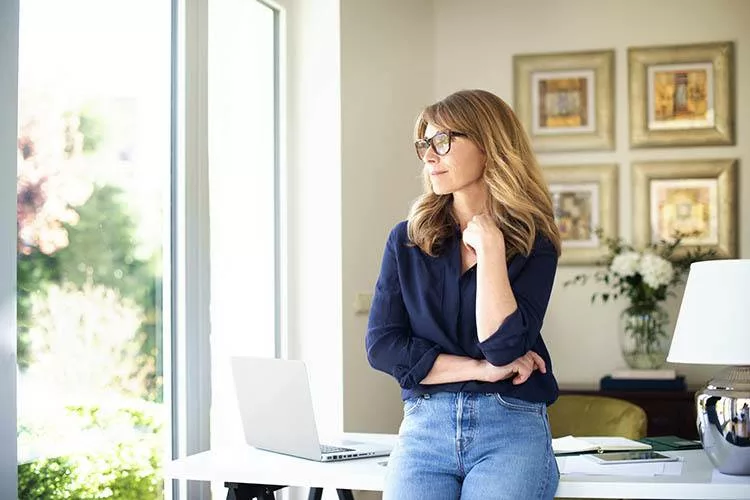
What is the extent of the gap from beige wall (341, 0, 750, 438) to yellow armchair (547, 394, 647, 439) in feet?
2.35

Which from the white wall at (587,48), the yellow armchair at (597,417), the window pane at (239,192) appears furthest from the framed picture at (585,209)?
the window pane at (239,192)

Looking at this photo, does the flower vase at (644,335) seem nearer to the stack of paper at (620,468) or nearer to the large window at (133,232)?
the large window at (133,232)

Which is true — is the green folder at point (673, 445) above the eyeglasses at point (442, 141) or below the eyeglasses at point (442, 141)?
below

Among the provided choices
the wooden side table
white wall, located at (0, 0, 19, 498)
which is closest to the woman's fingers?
white wall, located at (0, 0, 19, 498)

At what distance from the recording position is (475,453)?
1945 mm

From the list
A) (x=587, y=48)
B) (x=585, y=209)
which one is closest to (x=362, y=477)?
(x=585, y=209)

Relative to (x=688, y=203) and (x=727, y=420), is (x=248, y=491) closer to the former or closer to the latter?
(x=727, y=420)

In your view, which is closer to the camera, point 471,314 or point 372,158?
point 471,314

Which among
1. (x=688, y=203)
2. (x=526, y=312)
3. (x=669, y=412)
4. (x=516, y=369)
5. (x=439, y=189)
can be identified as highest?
(x=688, y=203)

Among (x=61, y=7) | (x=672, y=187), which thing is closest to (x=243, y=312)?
(x=61, y=7)

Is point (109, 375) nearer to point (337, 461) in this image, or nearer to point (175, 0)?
point (337, 461)

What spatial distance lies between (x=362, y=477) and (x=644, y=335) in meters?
2.37

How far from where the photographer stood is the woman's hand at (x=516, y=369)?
1.98 metres

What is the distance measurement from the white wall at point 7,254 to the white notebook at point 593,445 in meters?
1.25
